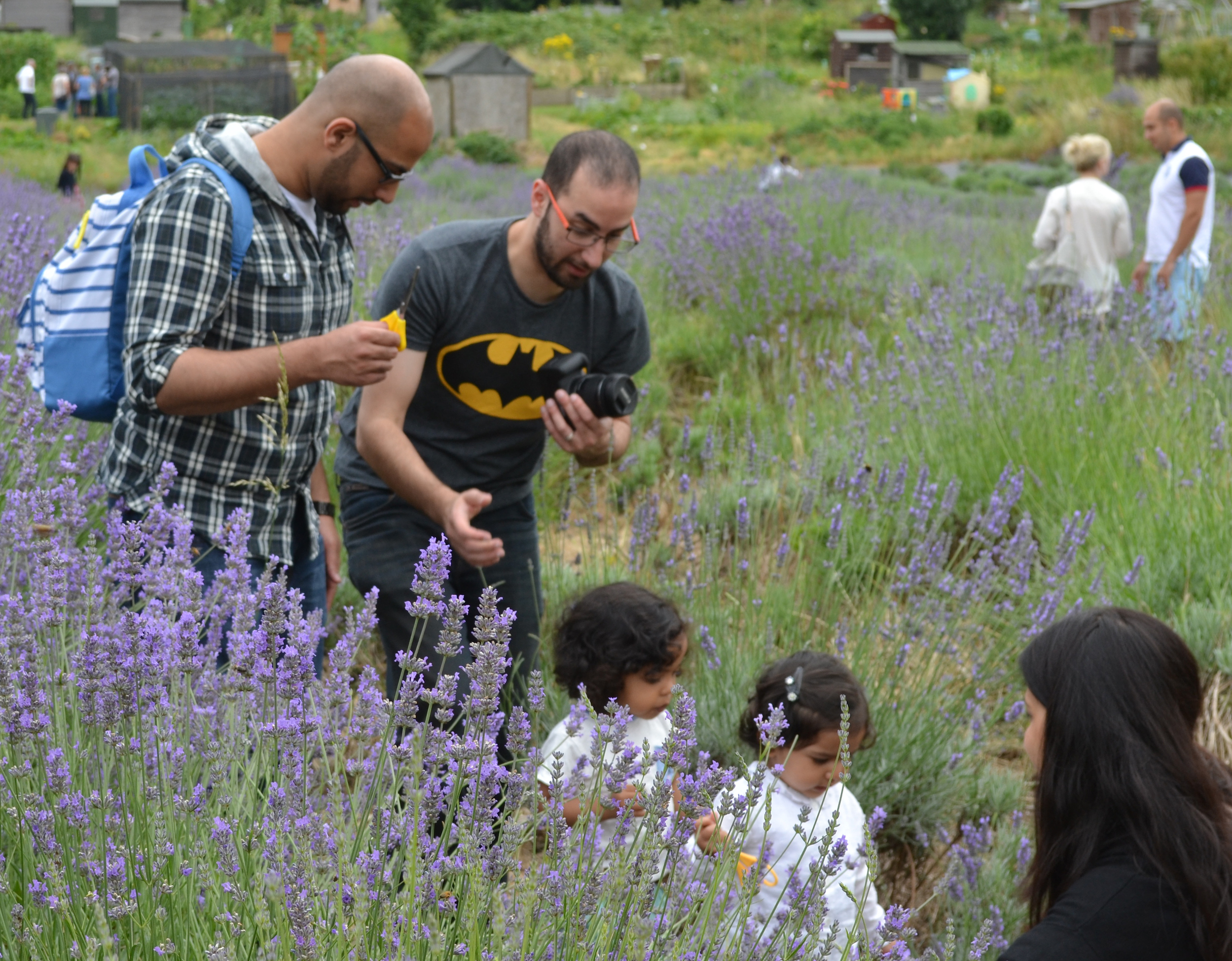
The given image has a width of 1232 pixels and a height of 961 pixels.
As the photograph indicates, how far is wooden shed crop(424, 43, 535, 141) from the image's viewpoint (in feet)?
95.7

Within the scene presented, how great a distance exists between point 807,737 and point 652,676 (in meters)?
0.35

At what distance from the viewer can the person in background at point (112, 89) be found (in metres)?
31.5

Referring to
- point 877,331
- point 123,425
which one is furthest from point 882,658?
point 877,331

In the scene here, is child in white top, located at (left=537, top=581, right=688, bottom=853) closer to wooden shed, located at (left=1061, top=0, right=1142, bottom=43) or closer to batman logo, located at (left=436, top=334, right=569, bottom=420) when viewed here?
batman logo, located at (left=436, top=334, right=569, bottom=420)

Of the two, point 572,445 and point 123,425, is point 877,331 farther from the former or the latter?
point 123,425

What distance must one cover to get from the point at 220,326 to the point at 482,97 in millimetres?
28161

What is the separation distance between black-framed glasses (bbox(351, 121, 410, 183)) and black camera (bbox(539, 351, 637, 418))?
557mm

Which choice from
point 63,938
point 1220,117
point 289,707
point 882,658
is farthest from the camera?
point 1220,117

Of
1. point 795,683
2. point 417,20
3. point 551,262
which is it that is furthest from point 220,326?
point 417,20

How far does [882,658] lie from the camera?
321cm

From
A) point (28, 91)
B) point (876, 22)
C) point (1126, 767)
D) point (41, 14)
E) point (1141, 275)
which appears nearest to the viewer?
point (1126, 767)

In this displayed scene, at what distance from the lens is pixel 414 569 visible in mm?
2781

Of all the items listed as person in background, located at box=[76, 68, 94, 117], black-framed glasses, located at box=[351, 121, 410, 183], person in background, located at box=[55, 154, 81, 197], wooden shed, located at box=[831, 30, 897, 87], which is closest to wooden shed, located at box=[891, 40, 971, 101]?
wooden shed, located at box=[831, 30, 897, 87]

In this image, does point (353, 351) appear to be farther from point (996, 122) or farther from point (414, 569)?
point (996, 122)
